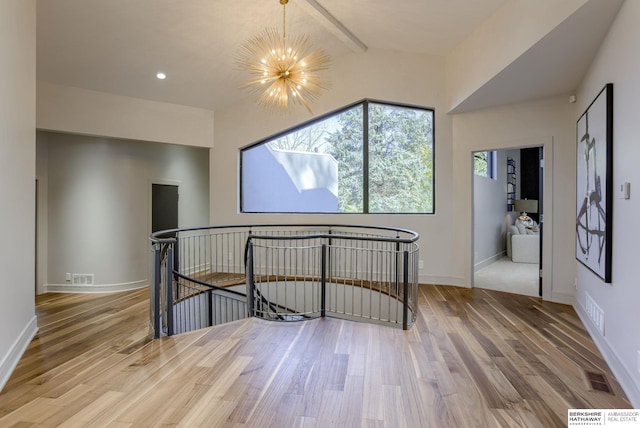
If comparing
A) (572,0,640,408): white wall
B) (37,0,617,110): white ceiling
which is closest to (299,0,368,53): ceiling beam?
(37,0,617,110): white ceiling

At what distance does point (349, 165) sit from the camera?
22.0 feet

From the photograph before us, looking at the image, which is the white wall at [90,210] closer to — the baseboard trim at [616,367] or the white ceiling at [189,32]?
the white ceiling at [189,32]

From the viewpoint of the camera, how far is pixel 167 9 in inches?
174

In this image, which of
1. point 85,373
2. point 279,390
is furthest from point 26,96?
point 279,390

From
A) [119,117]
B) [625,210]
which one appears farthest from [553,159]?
[119,117]

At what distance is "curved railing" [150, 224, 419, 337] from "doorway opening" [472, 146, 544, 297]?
187 centimetres

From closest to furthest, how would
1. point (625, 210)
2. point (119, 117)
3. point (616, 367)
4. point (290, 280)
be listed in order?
1. point (625, 210)
2. point (616, 367)
3. point (119, 117)
4. point (290, 280)

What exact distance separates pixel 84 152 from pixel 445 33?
605 centimetres

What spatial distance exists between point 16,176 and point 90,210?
3560 millimetres

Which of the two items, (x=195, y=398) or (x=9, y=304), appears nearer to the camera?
(x=195, y=398)

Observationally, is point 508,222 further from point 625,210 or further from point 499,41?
point 625,210

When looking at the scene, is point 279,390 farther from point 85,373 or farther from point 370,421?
point 85,373

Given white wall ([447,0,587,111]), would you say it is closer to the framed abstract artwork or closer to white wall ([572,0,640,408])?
white wall ([572,0,640,408])

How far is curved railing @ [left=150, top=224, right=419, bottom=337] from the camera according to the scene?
386cm
